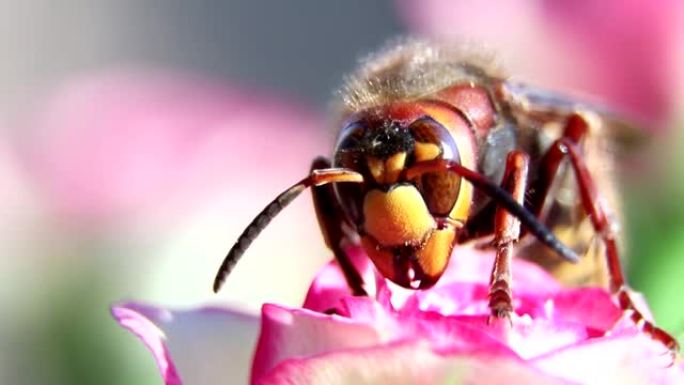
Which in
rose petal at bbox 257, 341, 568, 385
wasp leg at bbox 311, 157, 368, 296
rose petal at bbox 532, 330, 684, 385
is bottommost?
rose petal at bbox 257, 341, 568, 385

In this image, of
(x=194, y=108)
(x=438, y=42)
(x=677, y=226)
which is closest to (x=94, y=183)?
(x=194, y=108)

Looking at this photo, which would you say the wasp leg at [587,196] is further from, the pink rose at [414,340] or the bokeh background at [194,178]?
the bokeh background at [194,178]

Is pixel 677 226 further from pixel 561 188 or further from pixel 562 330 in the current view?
pixel 562 330

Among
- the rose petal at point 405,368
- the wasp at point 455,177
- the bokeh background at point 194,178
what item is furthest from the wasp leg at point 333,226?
the bokeh background at point 194,178

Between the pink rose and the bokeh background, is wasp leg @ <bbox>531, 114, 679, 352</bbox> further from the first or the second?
the bokeh background

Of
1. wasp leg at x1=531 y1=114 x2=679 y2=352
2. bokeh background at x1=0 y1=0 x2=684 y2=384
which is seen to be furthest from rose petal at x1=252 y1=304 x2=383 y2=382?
bokeh background at x1=0 y1=0 x2=684 y2=384

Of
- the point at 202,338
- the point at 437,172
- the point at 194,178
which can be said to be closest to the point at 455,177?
the point at 437,172

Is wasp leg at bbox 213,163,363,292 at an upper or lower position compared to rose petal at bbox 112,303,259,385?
upper
